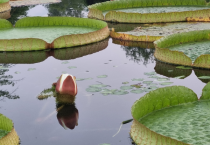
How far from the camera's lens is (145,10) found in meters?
9.68

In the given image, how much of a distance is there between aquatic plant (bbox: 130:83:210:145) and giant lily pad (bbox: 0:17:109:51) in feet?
10.3

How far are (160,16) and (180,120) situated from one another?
17.7 feet

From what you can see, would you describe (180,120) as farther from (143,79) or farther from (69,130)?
(143,79)

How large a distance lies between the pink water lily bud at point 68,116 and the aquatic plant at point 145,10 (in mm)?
4879

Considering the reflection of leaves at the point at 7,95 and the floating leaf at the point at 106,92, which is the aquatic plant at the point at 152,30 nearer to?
the floating leaf at the point at 106,92

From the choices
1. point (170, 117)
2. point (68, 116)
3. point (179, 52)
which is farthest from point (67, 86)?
point (179, 52)

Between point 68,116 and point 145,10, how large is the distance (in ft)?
21.3

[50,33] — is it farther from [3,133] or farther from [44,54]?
[3,133]

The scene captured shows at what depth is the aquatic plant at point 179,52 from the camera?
4988 mm

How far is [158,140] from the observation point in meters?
2.76

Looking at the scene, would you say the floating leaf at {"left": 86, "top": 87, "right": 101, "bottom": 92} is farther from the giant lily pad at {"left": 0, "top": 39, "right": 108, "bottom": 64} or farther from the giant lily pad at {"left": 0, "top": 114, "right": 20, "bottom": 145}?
the giant lily pad at {"left": 0, "top": 39, "right": 108, "bottom": 64}

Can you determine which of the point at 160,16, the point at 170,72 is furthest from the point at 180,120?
the point at 160,16

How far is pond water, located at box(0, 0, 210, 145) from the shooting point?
329 cm

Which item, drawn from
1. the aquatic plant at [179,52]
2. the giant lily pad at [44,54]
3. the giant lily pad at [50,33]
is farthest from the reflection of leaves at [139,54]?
the giant lily pad at [50,33]
